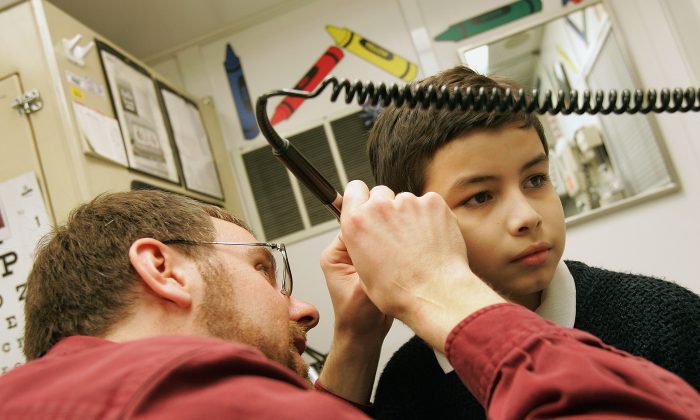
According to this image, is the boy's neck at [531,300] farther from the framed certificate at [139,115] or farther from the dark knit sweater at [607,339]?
the framed certificate at [139,115]

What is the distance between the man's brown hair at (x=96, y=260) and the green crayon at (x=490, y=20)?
6.04 feet

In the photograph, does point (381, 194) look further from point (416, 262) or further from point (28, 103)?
point (28, 103)

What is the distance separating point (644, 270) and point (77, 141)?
2178 millimetres

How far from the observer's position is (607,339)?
3.10 feet

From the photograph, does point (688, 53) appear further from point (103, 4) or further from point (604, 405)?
point (103, 4)

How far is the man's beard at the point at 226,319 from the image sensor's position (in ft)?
2.85

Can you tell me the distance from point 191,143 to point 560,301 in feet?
6.11

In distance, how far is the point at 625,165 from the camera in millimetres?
2301

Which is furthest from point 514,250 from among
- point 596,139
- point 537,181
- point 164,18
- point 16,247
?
point 164,18

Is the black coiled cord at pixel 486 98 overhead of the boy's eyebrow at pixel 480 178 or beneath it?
overhead

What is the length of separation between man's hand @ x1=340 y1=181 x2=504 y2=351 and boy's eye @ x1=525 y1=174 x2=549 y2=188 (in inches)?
15.5

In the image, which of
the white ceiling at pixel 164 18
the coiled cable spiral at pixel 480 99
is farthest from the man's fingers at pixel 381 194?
the white ceiling at pixel 164 18

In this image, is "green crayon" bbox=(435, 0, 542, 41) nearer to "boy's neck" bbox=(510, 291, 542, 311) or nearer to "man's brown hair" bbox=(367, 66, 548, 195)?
"man's brown hair" bbox=(367, 66, 548, 195)

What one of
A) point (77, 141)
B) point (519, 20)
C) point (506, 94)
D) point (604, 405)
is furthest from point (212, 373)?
point (519, 20)
